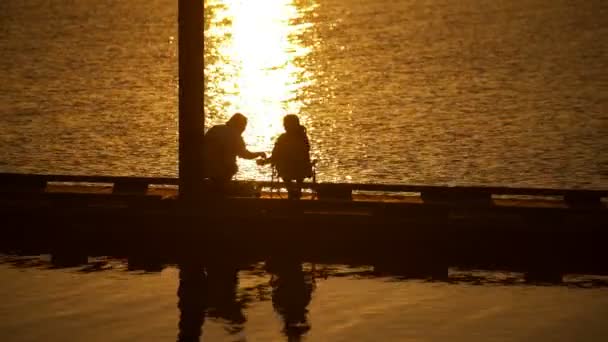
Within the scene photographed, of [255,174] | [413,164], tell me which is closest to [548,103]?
[413,164]

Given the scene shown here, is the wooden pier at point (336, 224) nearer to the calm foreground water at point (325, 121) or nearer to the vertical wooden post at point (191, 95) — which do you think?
the vertical wooden post at point (191, 95)

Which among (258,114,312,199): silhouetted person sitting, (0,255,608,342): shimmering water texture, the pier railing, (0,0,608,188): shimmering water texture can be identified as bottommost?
(0,255,608,342): shimmering water texture

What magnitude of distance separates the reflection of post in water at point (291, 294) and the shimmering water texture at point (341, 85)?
73.0ft

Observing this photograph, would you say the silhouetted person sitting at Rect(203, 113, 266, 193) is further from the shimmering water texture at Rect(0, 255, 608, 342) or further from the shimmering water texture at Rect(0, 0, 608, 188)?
the shimmering water texture at Rect(0, 0, 608, 188)

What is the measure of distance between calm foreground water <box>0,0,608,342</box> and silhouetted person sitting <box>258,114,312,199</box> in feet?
5.24

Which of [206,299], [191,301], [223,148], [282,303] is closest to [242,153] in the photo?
[223,148]

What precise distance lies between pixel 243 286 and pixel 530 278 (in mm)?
4194

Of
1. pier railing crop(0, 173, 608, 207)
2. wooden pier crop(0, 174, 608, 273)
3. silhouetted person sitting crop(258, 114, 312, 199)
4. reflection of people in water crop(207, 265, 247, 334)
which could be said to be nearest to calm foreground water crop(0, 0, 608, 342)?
reflection of people in water crop(207, 265, 247, 334)

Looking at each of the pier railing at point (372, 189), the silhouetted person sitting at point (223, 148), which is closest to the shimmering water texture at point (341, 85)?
the pier railing at point (372, 189)

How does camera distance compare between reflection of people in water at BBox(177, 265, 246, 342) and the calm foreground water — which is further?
the calm foreground water

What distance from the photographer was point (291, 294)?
63.7 ft

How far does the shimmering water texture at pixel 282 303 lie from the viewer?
17188mm

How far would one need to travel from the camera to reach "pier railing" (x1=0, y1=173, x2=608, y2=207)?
2191cm

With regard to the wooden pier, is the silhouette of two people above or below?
above
